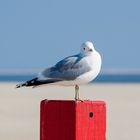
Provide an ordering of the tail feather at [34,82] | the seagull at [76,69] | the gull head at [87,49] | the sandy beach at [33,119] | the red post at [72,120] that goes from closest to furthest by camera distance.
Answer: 1. the red post at [72,120]
2. the tail feather at [34,82]
3. the seagull at [76,69]
4. the gull head at [87,49]
5. the sandy beach at [33,119]

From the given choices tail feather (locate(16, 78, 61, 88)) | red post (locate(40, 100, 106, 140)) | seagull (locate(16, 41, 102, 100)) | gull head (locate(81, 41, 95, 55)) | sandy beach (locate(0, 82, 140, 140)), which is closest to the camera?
red post (locate(40, 100, 106, 140))

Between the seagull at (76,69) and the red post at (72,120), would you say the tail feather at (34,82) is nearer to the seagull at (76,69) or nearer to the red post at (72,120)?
the seagull at (76,69)

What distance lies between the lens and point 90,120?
4.68 m

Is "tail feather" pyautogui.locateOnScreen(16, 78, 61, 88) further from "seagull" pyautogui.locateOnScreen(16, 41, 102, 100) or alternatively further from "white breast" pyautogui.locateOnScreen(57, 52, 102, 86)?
"white breast" pyautogui.locateOnScreen(57, 52, 102, 86)

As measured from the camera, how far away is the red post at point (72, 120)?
460cm

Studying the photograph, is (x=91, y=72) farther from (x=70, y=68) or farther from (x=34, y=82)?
(x=34, y=82)

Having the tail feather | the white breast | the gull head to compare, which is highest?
the gull head

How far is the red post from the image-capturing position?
15.1 feet

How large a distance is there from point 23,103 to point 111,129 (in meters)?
7.27

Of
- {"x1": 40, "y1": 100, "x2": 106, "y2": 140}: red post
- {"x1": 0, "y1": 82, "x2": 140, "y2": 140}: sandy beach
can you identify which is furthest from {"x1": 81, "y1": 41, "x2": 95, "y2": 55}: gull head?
{"x1": 0, "y1": 82, "x2": 140, "y2": 140}: sandy beach

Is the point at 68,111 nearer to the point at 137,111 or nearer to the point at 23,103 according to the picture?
the point at 137,111

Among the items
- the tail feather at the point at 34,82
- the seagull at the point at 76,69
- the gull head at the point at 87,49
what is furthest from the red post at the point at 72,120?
the gull head at the point at 87,49

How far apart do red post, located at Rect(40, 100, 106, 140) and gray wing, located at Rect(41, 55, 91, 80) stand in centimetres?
135

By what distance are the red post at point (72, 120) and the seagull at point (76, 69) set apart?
130cm
